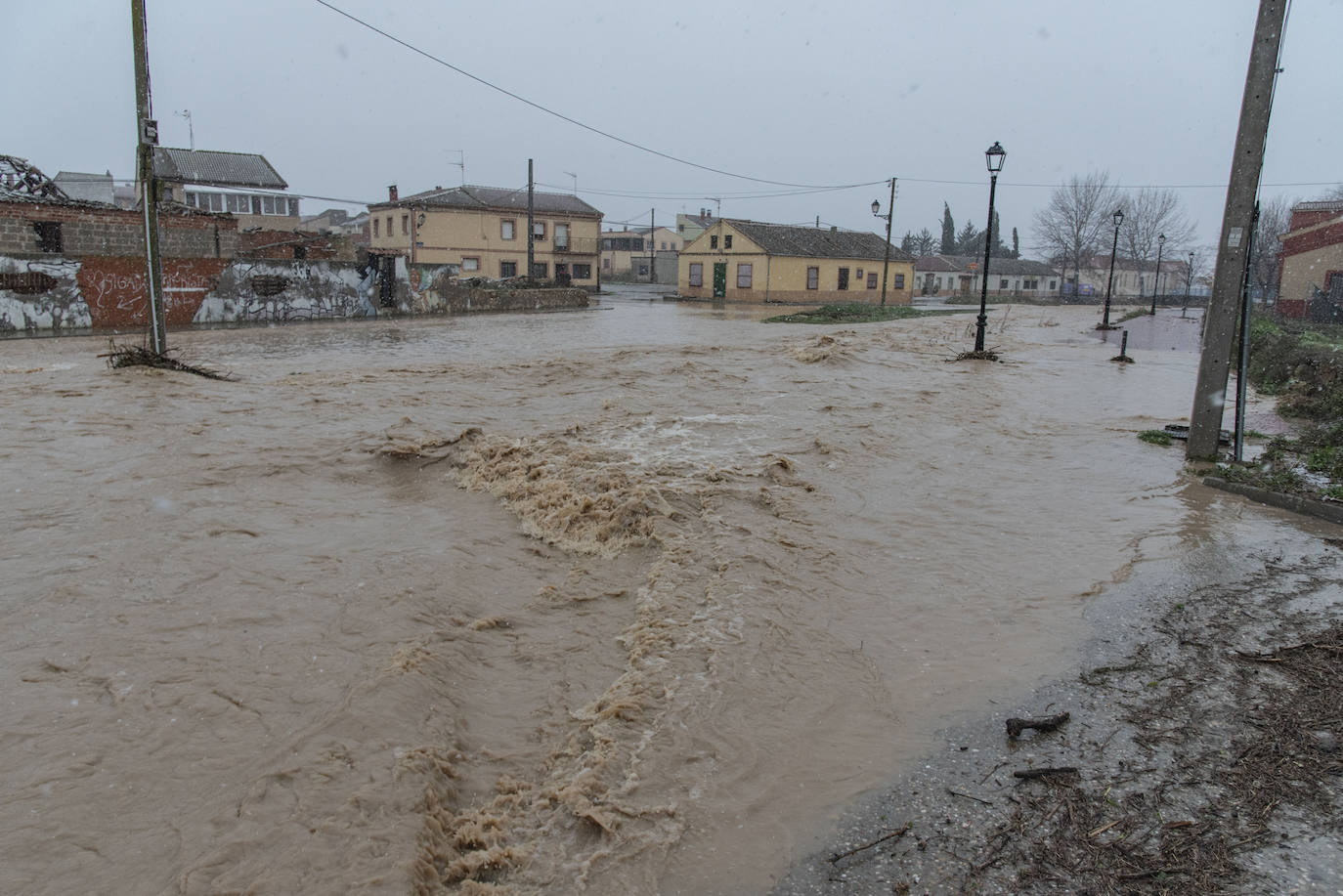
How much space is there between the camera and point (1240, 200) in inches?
343

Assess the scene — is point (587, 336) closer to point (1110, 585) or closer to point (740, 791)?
point (1110, 585)

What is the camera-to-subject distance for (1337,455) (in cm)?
898

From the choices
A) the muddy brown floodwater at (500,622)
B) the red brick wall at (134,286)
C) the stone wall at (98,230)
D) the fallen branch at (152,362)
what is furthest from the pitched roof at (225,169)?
the muddy brown floodwater at (500,622)

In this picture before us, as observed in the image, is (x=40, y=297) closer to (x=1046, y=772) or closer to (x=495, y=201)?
(x=1046, y=772)

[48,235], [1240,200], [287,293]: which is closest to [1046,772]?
[1240,200]

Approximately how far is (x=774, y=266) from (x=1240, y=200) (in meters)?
42.4

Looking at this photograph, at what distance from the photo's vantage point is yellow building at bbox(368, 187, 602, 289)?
1911 inches

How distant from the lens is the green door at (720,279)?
51.8 m

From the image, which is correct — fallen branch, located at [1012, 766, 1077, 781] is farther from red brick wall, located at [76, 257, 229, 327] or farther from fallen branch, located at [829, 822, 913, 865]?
red brick wall, located at [76, 257, 229, 327]

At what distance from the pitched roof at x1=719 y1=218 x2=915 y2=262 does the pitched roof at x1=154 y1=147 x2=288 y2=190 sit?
102 feet

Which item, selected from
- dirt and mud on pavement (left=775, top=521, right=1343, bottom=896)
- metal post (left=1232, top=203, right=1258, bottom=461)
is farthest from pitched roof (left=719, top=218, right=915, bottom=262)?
dirt and mud on pavement (left=775, top=521, right=1343, bottom=896)

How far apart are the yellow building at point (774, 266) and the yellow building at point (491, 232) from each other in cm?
724

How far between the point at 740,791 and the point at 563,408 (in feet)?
30.0

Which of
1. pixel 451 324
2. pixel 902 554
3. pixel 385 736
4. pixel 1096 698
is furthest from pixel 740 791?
pixel 451 324
